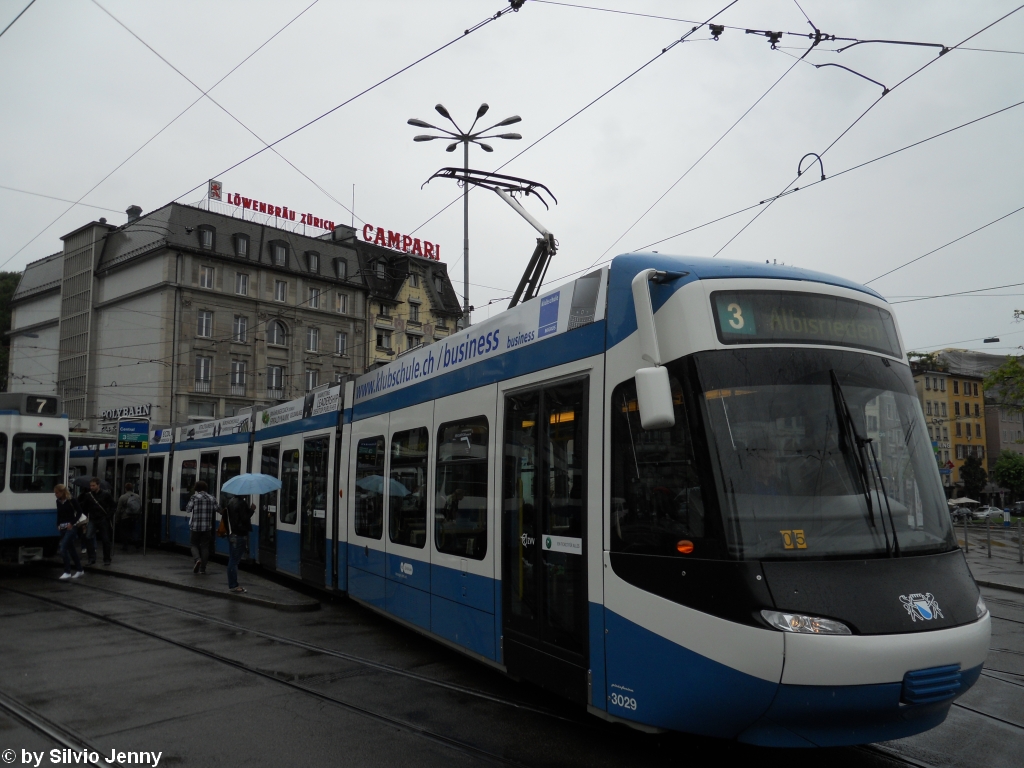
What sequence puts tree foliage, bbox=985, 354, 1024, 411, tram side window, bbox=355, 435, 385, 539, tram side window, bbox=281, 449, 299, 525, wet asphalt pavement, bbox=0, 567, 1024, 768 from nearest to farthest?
wet asphalt pavement, bbox=0, 567, 1024, 768 → tram side window, bbox=355, 435, 385, 539 → tram side window, bbox=281, 449, 299, 525 → tree foliage, bbox=985, 354, 1024, 411

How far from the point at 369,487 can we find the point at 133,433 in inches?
449

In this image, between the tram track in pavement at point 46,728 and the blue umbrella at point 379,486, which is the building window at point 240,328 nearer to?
the blue umbrella at point 379,486

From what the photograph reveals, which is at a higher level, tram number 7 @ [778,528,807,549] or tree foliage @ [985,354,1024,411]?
tree foliage @ [985,354,1024,411]

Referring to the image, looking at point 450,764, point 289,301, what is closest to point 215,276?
point 289,301

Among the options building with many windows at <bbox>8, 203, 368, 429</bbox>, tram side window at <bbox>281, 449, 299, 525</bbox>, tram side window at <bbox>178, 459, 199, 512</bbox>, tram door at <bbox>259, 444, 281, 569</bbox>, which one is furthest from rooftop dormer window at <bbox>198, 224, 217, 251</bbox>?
tram side window at <bbox>281, 449, 299, 525</bbox>

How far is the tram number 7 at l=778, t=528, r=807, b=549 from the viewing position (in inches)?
178

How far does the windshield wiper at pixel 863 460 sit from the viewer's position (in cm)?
470

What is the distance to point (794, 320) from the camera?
16.9ft

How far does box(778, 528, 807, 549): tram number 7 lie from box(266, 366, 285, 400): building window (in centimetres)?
5231

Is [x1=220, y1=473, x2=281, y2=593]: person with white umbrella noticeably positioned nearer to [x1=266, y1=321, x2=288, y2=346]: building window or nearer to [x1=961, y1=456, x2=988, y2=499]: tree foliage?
[x1=266, y1=321, x2=288, y2=346]: building window

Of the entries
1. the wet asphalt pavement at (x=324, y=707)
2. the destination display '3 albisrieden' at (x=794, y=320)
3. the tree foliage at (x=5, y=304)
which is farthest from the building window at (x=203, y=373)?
the destination display '3 albisrieden' at (x=794, y=320)

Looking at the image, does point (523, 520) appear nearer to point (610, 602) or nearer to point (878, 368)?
point (610, 602)

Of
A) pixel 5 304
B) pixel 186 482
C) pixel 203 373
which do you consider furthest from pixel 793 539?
pixel 5 304

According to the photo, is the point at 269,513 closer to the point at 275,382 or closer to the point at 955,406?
the point at 275,382
